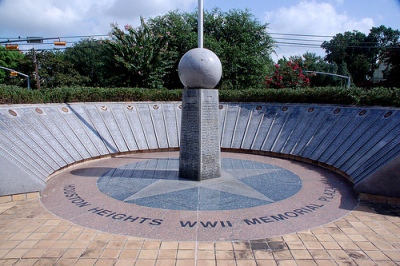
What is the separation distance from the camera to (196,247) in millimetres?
5277

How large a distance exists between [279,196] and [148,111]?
8.55m

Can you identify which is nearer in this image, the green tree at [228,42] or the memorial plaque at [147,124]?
the memorial plaque at [147,124]

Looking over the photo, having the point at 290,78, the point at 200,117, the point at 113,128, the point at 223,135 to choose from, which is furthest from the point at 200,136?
the point at 290,78

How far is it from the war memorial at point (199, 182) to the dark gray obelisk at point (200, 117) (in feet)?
0.11

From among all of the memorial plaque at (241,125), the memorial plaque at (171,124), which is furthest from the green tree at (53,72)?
the memorial plaque at (241,125)

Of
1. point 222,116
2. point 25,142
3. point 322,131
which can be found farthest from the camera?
point 222,116

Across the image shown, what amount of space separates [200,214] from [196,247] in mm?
1393

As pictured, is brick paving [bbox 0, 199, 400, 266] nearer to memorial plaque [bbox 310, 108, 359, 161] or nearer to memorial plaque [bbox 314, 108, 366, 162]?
memorial plaque [bbox 314, 108, 366, 162]

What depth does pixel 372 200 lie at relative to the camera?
7.70 m

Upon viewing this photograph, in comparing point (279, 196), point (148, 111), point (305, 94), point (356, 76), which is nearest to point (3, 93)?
point (148, 111)

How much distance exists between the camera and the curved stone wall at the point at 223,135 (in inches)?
316

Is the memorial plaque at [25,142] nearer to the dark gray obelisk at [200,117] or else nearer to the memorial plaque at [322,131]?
the dark gray obelisk at [200,117]

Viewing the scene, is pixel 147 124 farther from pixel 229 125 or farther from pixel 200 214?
pixel 200 214

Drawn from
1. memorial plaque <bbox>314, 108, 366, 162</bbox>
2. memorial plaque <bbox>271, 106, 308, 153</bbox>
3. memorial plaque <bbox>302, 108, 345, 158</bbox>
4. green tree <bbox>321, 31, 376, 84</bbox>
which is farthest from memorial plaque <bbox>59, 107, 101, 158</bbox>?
green tree <bbox>321, 31, 376, 84</bbox>
